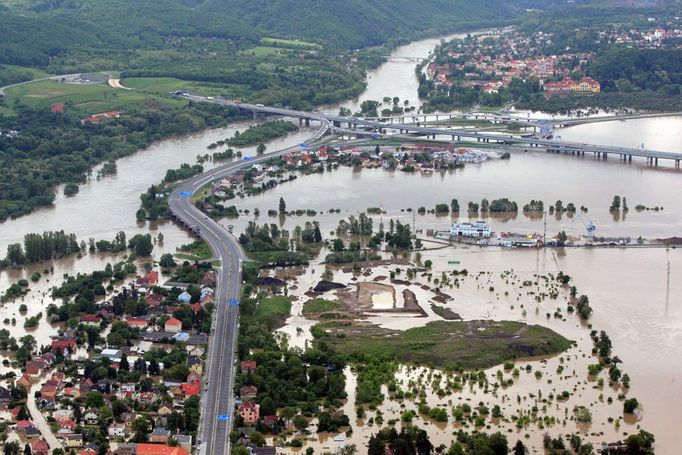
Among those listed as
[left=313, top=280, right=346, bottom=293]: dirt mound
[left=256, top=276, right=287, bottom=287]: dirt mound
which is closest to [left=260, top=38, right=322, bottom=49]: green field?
[left=256, top=276, right=287, bottom=287]: dirt mound

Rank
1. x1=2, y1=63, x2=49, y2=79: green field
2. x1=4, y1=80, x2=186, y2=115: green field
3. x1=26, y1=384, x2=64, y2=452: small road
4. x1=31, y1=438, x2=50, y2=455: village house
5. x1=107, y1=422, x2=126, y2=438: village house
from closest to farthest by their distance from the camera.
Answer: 1. x1=31, y1=438, x2=50, y2=455: village house
2. x1=26, y1=384, x2=64, y2=452: small road
3. x1=107, y1=422, x2=126, y2=438: village house
4. x1=4, y1=80, x2=186, y2=115: green field
5. x1=2, y1=63, x2=49, y2=79: green field

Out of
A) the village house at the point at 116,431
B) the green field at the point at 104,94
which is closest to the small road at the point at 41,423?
the village house at the point at 116,431

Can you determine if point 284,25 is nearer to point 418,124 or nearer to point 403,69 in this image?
point 403,69

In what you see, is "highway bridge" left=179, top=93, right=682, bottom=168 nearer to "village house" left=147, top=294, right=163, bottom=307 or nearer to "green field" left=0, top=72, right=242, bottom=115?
"green field" left=0, top=72, right=242, bottom=115

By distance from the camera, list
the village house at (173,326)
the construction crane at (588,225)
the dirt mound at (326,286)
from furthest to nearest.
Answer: the construction crane at (588,225) → the dirt mound at (326,286) → the village house at (173,326)

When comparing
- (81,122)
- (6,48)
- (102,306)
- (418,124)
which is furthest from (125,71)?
(102,306)

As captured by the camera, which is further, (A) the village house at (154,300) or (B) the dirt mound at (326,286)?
(B) the dirt mound at (326,286)

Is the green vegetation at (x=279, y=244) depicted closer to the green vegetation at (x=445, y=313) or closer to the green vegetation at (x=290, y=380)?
the green vegetation at (x=445, y=313)
